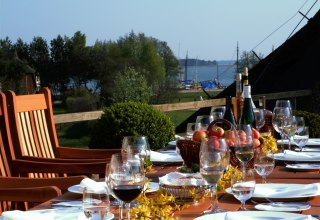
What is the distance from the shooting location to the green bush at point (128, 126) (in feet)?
21.3

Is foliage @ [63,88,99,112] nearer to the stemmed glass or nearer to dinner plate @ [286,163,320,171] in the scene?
the stemmed glass

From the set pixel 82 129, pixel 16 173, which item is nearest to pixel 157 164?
pixel 16 173

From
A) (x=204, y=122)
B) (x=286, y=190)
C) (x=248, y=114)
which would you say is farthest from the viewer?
(x=248, y=114)

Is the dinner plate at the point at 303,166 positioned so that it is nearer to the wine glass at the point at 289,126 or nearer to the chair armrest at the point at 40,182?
the wine glass at the point at 289,126

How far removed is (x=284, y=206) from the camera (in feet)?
7.02

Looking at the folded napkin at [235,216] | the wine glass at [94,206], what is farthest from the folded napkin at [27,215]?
the folded napkin at [235,216]

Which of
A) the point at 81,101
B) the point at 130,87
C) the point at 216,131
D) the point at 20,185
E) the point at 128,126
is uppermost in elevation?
the point at 130,87

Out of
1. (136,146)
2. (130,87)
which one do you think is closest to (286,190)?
(136,146)

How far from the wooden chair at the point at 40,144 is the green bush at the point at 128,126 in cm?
214

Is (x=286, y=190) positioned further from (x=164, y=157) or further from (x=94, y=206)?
(x=164, y=157)

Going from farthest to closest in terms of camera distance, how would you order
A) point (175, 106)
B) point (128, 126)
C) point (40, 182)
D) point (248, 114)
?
1. point (175, 106)
2. point (128, 126)
3. point (248, 114)
4. point (40, 182)

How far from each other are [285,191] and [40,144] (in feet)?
7.13

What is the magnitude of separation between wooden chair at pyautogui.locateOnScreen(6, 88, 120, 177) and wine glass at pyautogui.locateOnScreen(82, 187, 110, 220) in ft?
5.20

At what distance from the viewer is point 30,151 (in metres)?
4.03
